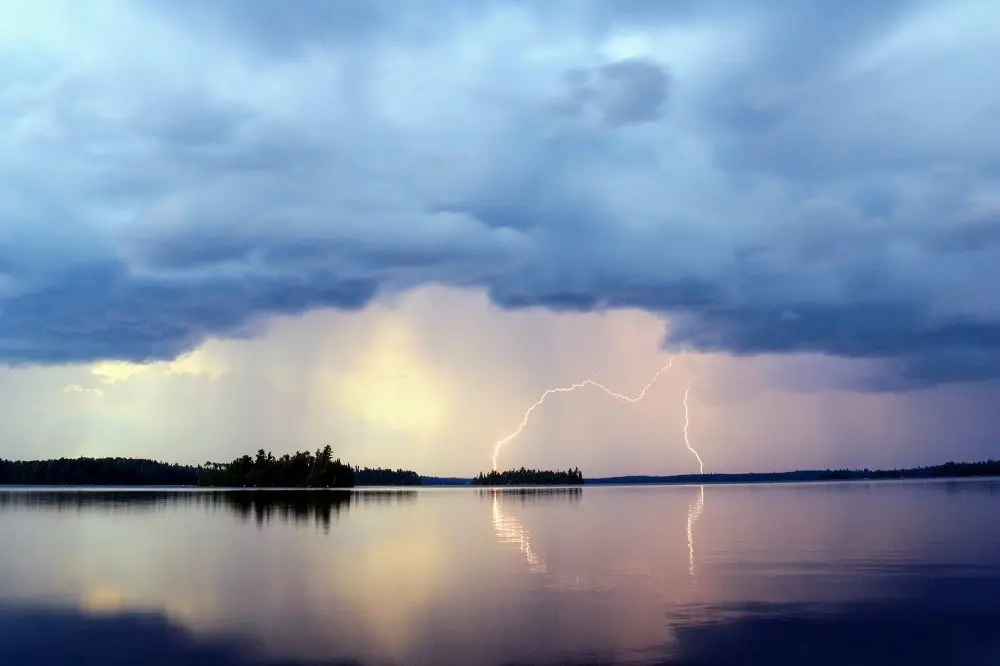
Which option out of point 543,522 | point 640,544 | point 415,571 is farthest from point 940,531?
point 415,571

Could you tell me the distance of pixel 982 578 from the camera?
39344mm

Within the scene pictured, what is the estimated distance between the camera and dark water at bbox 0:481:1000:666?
965 inches

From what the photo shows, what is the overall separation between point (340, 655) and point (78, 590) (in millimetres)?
19191

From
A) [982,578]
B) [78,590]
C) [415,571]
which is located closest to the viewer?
[78,590]

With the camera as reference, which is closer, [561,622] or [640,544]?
[561,622]

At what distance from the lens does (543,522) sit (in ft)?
278

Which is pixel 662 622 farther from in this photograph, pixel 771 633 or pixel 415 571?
pixel 415 571

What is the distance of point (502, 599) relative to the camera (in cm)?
3319

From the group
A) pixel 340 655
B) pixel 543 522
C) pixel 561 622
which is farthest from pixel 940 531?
pixel 340 655

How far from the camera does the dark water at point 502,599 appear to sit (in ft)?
80.4

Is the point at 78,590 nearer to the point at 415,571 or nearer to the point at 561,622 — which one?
the point at 415,571

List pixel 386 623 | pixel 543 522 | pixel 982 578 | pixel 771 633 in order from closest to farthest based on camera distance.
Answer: pixel 771 633, pixel 386 623, pixel 982 578, pixel 543 522

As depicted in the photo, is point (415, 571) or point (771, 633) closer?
point (771, 633)

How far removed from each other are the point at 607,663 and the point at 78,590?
26.0 meters
